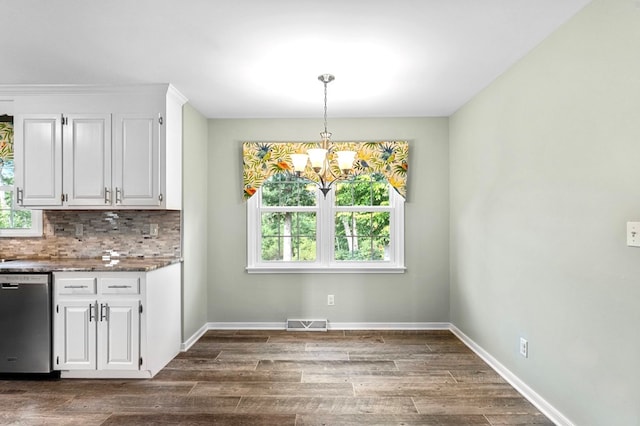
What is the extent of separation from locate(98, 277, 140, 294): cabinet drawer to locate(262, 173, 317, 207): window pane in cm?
182

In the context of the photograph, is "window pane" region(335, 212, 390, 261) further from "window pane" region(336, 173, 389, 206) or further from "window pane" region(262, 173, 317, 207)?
"window pane" region(262, 173, 317, 207)

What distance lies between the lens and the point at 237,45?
259 centimetres

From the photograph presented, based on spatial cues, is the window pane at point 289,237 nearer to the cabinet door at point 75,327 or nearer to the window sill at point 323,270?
the window sill at point 323,270

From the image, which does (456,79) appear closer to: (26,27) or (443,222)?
(443,222)

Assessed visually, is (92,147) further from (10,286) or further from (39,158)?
(10,286)

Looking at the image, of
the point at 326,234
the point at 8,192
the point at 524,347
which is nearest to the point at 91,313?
the point at 8,192

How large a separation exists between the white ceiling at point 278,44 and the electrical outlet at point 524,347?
205 cm

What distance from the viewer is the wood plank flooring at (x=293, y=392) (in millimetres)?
2488

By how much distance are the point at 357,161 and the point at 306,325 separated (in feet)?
6.31

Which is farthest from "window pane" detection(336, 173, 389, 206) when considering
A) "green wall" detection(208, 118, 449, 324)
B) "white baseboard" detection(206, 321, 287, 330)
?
"white baseboard" detection(206, 321, 287, 330)

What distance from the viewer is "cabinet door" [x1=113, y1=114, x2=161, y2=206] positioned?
3412 millimetres

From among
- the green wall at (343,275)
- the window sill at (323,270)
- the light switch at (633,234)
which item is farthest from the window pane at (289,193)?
the light switch at (633,234)

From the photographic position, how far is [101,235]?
12.4 ft

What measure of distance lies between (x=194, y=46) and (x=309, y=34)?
2.61ft
